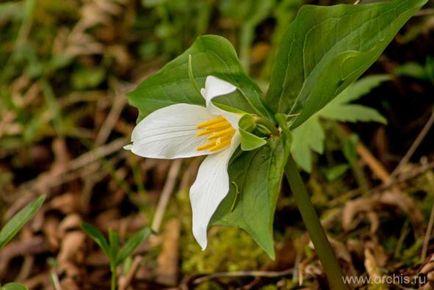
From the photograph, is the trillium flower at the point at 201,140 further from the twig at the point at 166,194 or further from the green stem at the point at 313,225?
the twig at the point at 166,194

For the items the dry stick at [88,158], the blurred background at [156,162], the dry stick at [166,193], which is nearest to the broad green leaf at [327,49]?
the blurred background at [156,162]

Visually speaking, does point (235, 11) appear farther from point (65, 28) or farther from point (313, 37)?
point (313, 37)

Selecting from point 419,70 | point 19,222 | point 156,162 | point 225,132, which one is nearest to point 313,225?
point 225,132

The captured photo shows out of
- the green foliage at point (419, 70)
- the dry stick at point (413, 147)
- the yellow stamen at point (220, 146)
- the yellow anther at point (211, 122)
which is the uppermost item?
the green foliage at point (419, 70)

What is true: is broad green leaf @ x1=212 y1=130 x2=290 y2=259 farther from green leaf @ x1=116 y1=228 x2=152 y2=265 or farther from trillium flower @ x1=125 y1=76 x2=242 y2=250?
green leaf @ x1=116 y1=228 x2=152 y2=265

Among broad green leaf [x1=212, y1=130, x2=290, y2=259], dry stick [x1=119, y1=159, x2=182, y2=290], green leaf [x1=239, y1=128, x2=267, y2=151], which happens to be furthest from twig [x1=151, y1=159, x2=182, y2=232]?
green leaf [x1=239, y1=128, x2=267, y2=151]

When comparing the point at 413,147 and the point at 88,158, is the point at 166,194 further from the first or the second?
the point at 413,147
